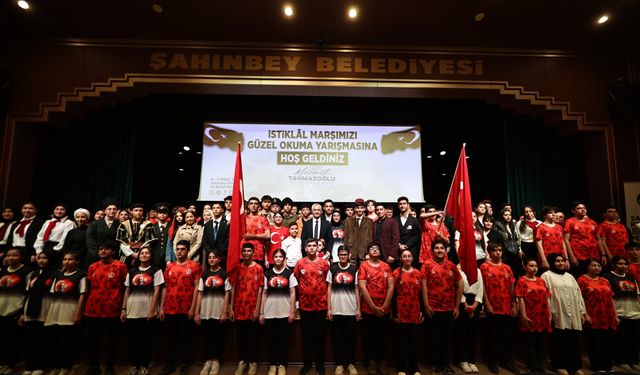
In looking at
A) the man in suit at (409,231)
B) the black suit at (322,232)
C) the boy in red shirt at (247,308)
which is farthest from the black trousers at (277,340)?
the man in suit at (409,231)

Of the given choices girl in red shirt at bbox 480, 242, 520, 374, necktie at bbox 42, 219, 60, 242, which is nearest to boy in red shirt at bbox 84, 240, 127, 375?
necktie at bbox 42, 219, 60, 242

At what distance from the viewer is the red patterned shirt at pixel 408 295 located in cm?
422

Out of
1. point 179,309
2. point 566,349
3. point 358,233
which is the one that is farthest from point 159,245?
point 566,349

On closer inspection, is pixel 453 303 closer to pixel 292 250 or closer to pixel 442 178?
pixel 292 250

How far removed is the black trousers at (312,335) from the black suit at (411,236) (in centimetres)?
150

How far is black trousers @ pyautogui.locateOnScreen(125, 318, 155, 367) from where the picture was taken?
14.0ft

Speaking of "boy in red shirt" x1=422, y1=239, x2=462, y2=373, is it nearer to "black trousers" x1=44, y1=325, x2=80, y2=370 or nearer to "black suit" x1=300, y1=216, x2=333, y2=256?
"black suit" x1=300, y1=216, x2=333, y2=256

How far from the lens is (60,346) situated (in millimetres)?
4254

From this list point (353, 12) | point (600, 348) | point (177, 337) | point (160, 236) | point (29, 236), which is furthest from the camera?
point (353, 12)

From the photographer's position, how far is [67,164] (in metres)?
6.92

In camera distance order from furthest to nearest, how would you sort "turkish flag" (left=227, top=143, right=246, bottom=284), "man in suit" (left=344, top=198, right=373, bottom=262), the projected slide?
the projected slide → "man in suit" (left=344, top=198, right=373, bottom=262) → "turkish flag" (left=227, top=143, right=246, bottom=284)

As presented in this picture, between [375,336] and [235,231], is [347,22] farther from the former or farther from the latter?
[375,336]

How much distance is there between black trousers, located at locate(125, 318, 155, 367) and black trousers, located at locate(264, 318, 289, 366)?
4.53 ft

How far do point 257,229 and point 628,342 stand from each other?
491 cm
